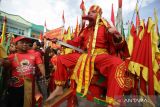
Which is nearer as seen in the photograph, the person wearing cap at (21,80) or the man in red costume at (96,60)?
the man in red costume at (96,60)

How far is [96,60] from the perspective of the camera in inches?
153

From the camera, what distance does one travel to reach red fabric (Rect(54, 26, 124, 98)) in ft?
11.6

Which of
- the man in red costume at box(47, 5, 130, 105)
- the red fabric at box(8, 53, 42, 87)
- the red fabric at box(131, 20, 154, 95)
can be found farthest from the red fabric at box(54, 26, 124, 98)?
the red fabric at box(8, 53, 42, 87)

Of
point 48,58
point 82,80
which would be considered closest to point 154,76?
point 82,80

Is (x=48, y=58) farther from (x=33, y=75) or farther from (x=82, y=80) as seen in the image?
(x=82, y=80)

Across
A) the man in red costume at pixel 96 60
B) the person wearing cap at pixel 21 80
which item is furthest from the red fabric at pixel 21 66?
the man in red costume at pixel 96 60

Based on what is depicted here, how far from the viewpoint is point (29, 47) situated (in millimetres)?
5082

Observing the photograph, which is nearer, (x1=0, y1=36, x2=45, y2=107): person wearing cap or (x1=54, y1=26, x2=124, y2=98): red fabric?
(x1=54, y1=26, x2=124, y2=98): red fabric

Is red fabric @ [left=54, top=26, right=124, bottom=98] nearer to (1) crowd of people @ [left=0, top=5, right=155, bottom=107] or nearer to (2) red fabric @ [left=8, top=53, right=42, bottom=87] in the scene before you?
(1) crowd of people @ [left=0, top=5, right=155, bottom=107]

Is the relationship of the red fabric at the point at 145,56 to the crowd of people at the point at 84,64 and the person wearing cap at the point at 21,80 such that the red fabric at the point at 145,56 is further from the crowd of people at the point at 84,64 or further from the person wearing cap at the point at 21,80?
the person wearing cap at the point at 21,80

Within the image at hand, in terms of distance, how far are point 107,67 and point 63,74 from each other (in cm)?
70

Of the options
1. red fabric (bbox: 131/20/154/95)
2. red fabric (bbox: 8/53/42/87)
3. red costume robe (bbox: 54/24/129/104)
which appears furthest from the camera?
red fabric (bbox: 8/53/42/87)

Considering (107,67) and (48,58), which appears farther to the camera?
(48,58)

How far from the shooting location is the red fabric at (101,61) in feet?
11.6
